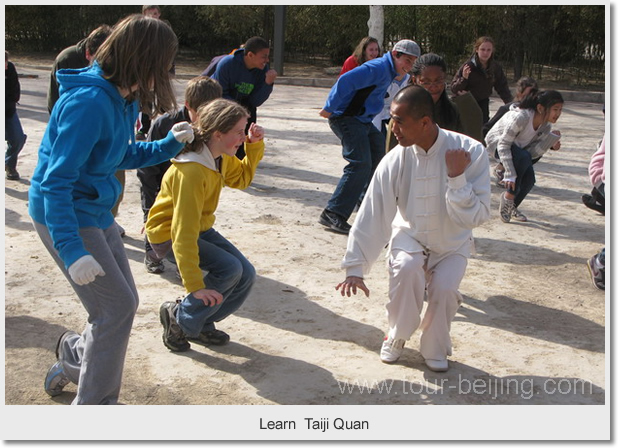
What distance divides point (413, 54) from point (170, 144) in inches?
139

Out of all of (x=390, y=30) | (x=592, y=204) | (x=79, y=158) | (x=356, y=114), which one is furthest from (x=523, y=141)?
(x=390, y=30)

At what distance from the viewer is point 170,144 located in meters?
3.64

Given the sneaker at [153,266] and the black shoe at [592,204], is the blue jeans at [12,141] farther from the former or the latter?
the black shoe at [592,204]

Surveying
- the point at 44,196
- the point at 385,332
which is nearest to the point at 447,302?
the point at 385,332

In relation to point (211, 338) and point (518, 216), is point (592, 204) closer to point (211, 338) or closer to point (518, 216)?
point (518, 216)

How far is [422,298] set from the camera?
4188 millimetres

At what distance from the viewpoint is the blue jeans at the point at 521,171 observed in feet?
24.0

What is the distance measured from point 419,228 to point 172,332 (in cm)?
149

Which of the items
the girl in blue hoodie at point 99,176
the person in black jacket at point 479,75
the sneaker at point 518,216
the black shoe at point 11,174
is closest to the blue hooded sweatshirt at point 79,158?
the girl in blue hoodie at point 99,176

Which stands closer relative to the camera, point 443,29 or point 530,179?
point 530,179

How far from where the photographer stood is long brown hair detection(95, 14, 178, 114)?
310 cm

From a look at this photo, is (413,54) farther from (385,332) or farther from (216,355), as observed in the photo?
(216,355)

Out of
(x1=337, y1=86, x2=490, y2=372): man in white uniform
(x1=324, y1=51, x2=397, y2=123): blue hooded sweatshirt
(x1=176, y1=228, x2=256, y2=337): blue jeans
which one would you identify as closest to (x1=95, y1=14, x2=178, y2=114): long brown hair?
(x1=176, y1=228, x2=256, y2=337): blue jeans

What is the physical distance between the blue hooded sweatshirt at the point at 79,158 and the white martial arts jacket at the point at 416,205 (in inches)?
56.7
